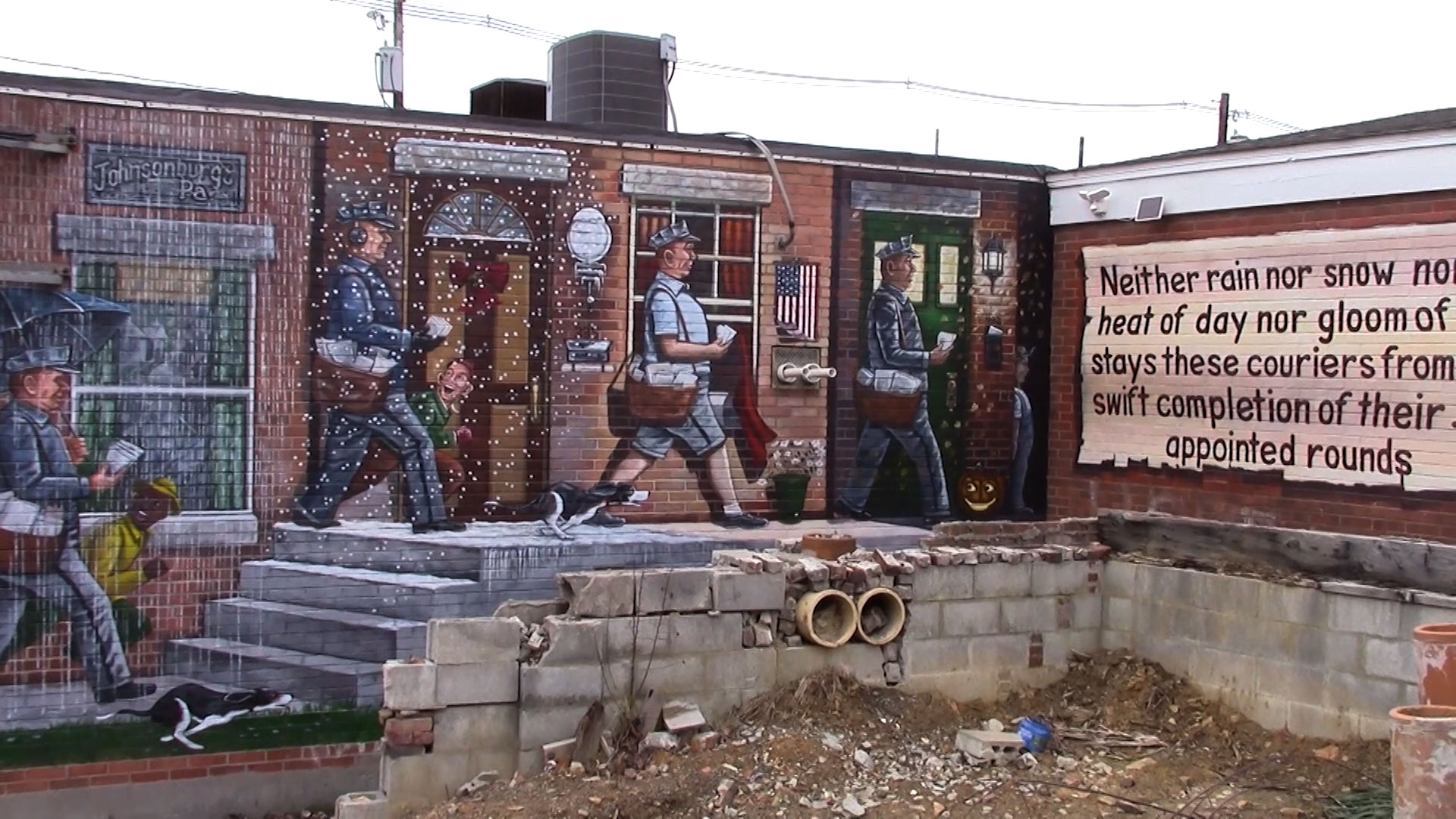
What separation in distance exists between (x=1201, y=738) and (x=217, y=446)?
7061mm

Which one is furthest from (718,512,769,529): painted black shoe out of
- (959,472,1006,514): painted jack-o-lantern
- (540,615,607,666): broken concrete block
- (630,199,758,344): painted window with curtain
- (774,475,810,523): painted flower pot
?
(540,615,607,666): broken concrete block

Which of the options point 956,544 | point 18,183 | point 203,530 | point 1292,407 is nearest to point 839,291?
point 956,544

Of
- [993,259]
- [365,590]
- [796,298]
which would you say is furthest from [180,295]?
[993,259]

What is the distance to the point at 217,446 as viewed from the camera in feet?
32.2

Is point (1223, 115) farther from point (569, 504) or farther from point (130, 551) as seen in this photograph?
point (130, 551)

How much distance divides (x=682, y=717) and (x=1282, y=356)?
609 centimetres

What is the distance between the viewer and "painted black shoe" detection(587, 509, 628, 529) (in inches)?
432

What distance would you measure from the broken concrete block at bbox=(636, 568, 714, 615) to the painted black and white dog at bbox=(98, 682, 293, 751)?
3674mm

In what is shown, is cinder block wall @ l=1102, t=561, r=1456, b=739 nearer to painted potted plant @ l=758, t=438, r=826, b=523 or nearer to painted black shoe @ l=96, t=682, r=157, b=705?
painted potted plant @ l=758, t=438, r=826, b=523

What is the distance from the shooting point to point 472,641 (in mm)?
7508

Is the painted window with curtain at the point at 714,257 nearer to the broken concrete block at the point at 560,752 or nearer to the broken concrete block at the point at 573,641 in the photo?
the broken concrete block at the point at 573,641

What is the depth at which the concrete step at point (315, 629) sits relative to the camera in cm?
987

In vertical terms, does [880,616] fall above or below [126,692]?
above

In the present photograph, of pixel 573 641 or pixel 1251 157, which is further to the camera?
pixel 1251 157
